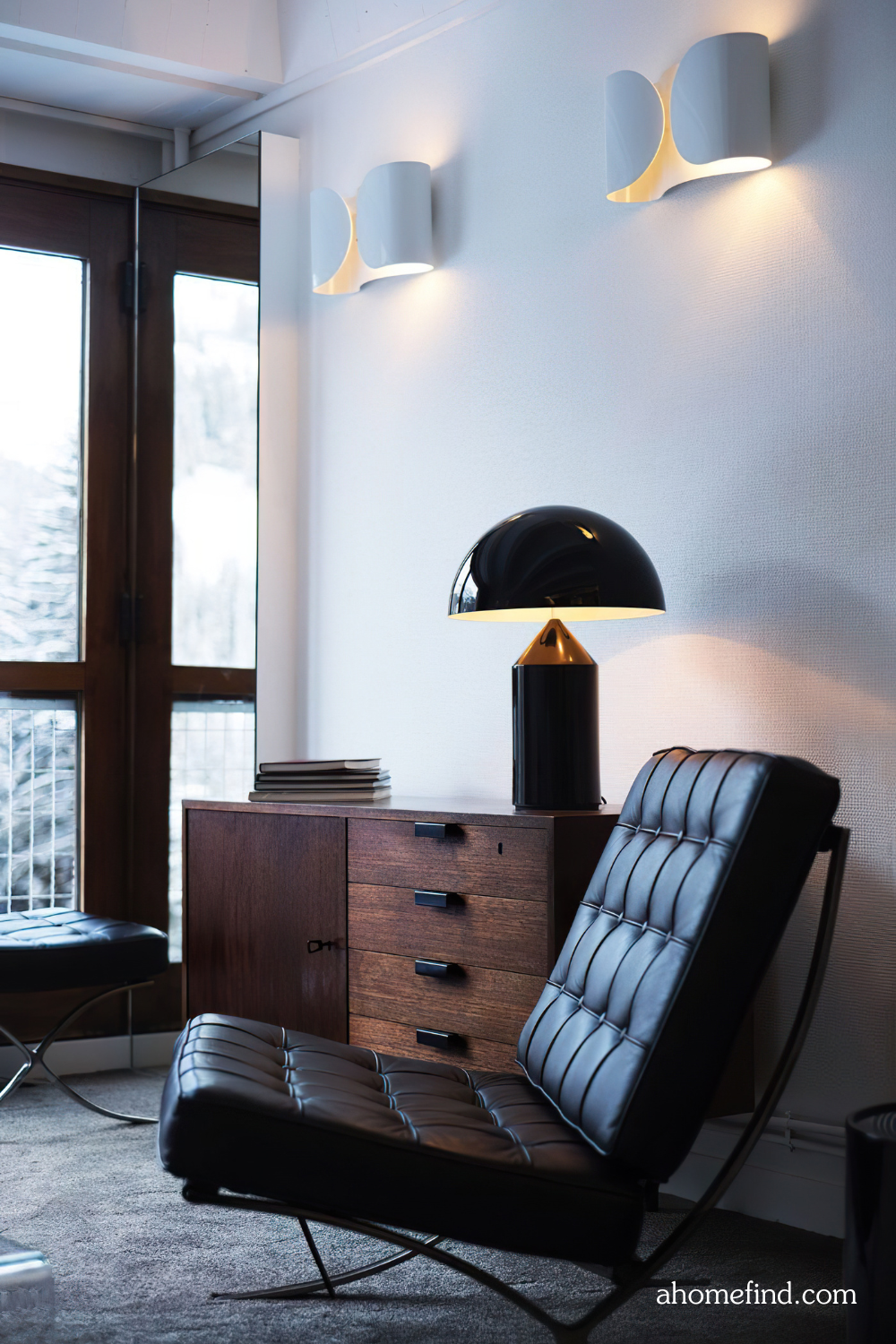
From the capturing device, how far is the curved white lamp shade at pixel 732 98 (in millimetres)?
2529

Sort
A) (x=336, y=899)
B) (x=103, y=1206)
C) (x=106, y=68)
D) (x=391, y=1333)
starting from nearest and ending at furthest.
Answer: (x=391, y=1333), (x=103, y=1206), (x=336, y=899), (x=106, y=68)

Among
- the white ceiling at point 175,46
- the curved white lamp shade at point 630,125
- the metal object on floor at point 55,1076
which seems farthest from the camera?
the white ceiling at point 175,46

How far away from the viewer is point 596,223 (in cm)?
296

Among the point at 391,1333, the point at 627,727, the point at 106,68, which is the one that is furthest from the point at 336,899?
the point at 106,68

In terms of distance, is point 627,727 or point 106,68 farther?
point 106,68

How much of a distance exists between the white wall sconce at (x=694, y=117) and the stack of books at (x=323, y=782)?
1.41m

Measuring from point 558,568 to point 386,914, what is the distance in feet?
2.69

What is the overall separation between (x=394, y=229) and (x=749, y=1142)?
247cm

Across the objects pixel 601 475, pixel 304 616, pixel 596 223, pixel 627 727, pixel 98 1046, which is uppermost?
pixel 596 223

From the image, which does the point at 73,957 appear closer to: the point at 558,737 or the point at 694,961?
the point at 558,737

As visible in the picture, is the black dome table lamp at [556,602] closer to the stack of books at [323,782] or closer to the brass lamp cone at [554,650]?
the brass lamp cone at [554,650]

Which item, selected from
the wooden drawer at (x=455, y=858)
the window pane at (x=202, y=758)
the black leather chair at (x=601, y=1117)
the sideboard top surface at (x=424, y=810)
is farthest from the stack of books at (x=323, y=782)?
the black leather chair at (x=601, y=1117)

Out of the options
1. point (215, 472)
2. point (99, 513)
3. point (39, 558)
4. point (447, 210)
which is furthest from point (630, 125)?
point (39, 558)

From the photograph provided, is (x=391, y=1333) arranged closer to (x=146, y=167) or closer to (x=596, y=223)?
(x=596, y=223)
